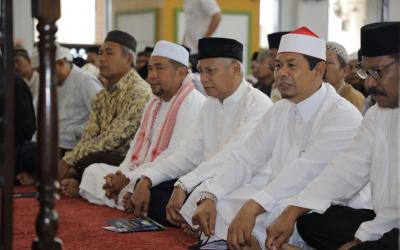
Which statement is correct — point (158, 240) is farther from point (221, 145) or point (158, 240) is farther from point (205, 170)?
point (221, 145)

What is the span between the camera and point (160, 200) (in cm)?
418

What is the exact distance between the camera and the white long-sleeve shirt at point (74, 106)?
604 centimetres

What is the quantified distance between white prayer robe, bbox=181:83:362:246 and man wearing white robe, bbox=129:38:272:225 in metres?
0.22

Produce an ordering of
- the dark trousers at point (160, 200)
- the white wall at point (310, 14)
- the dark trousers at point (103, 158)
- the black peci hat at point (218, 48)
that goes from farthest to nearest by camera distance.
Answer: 1. the white wall at point (310, 14)
2. the dark trousers at point (103, 158)
3. the dark trousers at point (160, 200)
4. the black peci hat at point (218, 48)

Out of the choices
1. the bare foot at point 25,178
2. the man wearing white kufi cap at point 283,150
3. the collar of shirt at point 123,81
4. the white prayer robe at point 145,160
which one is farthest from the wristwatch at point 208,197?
the bare foot at point 25,178

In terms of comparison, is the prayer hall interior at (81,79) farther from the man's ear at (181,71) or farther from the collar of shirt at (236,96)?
the collar of shirt at (236,96)

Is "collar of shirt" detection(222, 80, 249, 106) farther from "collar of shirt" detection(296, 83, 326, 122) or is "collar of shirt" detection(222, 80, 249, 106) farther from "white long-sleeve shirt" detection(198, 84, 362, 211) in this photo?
"collar of shirt" detection(296, 83, 326, 122)

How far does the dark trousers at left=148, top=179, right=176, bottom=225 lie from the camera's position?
A: 13.6ft

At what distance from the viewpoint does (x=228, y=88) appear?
13.3 feet

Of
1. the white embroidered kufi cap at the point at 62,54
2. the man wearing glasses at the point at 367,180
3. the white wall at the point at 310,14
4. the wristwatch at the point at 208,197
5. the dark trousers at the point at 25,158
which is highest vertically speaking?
the white wall at the point at 310,14

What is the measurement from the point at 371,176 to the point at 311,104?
620 millimetres

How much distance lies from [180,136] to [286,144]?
4.31ft

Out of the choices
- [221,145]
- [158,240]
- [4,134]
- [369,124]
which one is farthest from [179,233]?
[4,134]

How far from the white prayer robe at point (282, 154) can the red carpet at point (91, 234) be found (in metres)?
0.21
